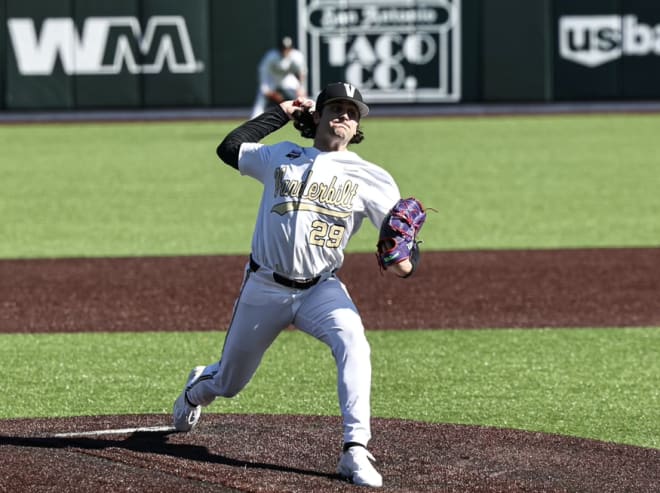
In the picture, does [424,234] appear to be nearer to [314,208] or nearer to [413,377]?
[413,377]

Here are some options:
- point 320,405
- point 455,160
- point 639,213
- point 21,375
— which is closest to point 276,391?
point 320,405

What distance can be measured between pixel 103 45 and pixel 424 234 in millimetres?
16417

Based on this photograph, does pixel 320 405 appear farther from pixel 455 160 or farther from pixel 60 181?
pixel 455 160

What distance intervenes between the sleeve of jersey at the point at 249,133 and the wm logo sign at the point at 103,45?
23010 millimetres

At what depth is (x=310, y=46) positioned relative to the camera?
94.2 ft

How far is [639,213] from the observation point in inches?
580

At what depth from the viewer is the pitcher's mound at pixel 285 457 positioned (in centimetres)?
519

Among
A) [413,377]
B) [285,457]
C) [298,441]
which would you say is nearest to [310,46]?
[413,377]

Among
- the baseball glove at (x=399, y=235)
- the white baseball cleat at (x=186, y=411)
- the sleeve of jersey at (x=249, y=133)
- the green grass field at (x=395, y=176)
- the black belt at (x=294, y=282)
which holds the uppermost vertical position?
the sleeve of jersey at (x=249, y=133)

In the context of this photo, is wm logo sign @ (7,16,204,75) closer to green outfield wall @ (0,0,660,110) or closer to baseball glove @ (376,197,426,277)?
green outfield wall @ (0,0,660,110)

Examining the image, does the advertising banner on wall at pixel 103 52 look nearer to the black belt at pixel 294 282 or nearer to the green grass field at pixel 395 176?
the green grass field at pixel 395 176

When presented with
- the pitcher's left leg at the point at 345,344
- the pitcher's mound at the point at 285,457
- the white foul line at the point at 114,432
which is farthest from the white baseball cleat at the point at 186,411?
the pitcher's left leg at the point at 345,344

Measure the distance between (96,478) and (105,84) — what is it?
24.1 m

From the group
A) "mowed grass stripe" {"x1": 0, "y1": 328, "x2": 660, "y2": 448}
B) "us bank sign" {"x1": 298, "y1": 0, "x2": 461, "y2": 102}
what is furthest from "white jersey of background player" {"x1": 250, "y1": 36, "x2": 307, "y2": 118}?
"mowed grass stripe" {"x1": 0, "y1": 328, "x2": 660, "y2": 448}
